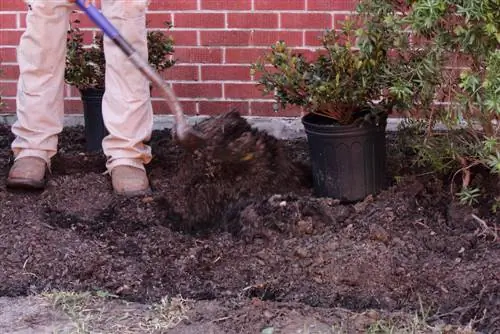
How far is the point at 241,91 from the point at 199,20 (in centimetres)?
51

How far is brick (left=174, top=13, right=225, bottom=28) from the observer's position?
5.71 metres

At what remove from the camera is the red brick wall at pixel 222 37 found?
5.62m

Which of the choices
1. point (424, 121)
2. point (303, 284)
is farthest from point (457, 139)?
point (303, 284)

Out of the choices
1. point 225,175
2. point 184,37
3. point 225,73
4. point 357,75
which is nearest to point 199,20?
point 184,37

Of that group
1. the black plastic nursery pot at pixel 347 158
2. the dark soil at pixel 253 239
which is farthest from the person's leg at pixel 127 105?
the black plastic nursery pot at pixel 347 158

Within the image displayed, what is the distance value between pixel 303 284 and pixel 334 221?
1.97 ft

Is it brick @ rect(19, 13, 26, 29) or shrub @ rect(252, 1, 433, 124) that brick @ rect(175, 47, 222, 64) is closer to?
brick @ rect(19, 13, 26, 29)

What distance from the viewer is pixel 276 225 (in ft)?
13.9

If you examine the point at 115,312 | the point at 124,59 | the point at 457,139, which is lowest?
the point at 115,312

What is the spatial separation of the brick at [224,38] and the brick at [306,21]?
0.25m

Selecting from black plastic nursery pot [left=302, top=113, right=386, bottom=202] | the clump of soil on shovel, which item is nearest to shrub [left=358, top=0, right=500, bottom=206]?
black plastic nursery pot [left=302, top=113, right=386, bottom=202]

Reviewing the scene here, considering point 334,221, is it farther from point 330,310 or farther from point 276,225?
point 330,310

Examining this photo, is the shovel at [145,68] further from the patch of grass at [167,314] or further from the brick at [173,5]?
the brick at [173,5]

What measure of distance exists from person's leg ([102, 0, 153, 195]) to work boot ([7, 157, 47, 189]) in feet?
Answer: 1.17
